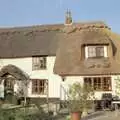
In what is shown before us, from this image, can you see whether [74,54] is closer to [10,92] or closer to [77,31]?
[77,31]

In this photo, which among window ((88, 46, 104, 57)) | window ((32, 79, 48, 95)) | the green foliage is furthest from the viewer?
window ((32, 79, 48, 95))

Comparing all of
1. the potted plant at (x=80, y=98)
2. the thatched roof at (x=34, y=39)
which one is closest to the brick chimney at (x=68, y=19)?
the thatched roof at (x=34, y=39)

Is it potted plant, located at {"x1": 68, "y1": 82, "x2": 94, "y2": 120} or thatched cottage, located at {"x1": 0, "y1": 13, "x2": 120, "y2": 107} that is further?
thatched cottage, located at {"x1": 0, "y1": 13, "x2": 120, "y2": 107}

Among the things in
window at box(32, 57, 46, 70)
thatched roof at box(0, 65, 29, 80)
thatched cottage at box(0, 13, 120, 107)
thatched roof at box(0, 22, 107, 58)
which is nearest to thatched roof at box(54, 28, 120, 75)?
thatched cottage at box(0, 13, 120, 107)

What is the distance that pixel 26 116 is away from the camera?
17.2 metres

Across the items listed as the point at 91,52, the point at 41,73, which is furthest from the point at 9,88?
the point at 91,52

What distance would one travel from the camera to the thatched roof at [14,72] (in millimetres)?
36750

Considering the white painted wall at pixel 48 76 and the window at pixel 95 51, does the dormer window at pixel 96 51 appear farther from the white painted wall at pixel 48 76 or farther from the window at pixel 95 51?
the white painted wall at pixel 48 76

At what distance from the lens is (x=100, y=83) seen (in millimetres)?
32562

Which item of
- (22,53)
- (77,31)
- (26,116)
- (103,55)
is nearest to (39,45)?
(22,53)

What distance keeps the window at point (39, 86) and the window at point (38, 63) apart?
4.34 ft

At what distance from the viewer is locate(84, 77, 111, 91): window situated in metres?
32.5

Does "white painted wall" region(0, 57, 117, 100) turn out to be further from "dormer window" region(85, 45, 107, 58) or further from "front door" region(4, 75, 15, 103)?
"dormer window" region(85, 45, 107, 58)

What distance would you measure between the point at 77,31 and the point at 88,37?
3.34 m
